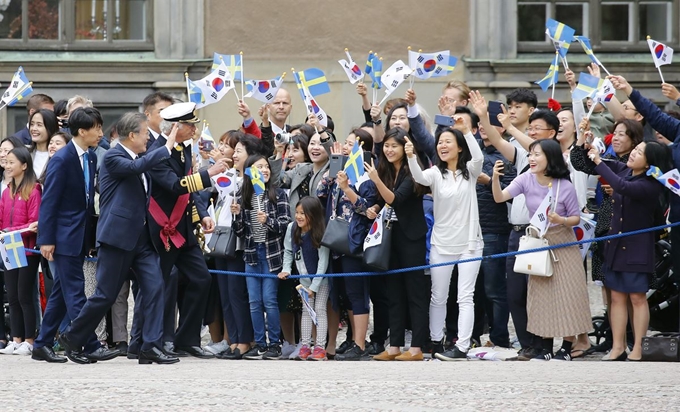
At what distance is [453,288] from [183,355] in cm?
231

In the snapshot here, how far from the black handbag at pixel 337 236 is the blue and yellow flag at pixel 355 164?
0.46 m

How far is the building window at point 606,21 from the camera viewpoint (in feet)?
66.2

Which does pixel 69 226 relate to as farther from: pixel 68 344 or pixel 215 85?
pixel 215 85

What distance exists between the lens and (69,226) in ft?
35.9

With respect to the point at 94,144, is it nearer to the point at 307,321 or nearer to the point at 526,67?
the point at 307,321

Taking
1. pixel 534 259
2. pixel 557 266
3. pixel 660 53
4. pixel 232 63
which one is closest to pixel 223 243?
pixel 232 63

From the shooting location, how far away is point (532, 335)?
11188 mm

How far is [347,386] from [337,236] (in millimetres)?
2695

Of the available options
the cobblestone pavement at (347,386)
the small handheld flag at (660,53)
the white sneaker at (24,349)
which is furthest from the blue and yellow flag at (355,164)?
the white sneaker at (24,349)

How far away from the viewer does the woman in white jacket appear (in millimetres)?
11109

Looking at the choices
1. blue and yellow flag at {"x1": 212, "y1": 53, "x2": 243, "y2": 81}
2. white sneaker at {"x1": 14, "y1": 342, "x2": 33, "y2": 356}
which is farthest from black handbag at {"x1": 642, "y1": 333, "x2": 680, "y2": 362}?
white sneaker at {"x1": 14, "y1": 342, "x2": 33, "y2": 356}

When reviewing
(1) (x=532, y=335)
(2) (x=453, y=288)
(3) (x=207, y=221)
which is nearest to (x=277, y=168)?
(3) (x=207, y=221)

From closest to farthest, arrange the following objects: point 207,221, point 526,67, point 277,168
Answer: point 207,221, point 277,168, point 526,67

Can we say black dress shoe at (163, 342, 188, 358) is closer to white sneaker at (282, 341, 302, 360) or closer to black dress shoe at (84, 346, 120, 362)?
black dress shoe at (84, 346, 120, 362)
